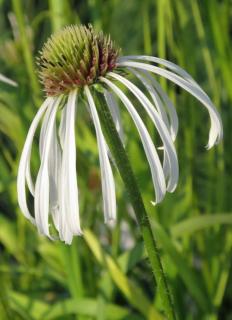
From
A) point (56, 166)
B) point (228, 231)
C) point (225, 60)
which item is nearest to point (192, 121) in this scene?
point (225, 60)

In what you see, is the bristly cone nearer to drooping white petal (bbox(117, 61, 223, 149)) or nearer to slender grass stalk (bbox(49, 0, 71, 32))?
drooping white petal (bbox(117, 61, 223, 149))

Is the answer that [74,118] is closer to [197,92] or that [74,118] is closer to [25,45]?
[197,92]

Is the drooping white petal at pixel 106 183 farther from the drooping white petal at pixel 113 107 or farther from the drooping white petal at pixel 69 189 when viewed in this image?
the drooping white petal at pixel 113 107

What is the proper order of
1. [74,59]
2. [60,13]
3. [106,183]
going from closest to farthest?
[106,183] → [74,59] → [60,13]

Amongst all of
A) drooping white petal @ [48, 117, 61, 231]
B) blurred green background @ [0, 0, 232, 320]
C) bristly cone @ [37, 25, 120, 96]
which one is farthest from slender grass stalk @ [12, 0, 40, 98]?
drooping white petal @ [48, 117, 61, 231]

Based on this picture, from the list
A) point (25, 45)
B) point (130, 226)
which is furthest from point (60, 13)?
point (130, 226)

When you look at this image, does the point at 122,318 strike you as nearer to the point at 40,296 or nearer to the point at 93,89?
the point at 40,296

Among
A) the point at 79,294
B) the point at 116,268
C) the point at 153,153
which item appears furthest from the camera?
the point at 79,294
